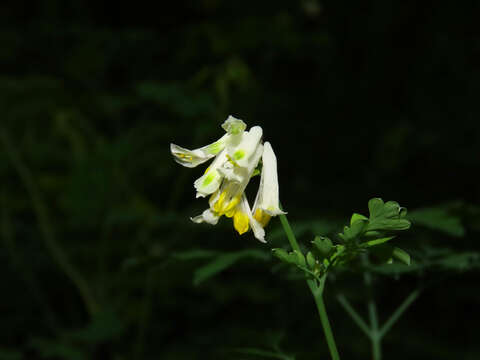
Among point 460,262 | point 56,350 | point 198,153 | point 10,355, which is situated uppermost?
point 460,262

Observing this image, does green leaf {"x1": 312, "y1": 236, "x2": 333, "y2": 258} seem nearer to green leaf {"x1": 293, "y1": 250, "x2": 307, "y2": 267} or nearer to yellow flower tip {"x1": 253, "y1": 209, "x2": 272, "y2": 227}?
green leaf {"x1": 293, "y1": 250, "x2": 307, "y2": 267}

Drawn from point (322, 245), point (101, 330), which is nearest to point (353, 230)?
point (322, 245)

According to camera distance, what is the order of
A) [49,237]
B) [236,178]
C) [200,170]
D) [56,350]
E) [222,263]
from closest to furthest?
[236,178]
[222,263]
[56,350]
[49,237]
[200,170]

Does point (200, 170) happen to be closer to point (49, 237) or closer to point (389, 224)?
point (49, 237)

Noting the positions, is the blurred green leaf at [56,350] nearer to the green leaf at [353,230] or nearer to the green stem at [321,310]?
the green stem at [321,310]

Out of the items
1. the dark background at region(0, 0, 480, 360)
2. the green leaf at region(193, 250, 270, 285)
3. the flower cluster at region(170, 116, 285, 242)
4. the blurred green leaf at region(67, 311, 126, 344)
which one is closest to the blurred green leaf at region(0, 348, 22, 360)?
the dark background at region(0, 0, 480, 360)

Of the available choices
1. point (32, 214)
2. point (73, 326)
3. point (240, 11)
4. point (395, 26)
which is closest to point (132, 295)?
point (73, 326)

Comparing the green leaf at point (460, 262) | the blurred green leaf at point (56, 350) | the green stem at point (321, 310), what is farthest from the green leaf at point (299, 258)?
the blurred green leaf at point (56, 350)
